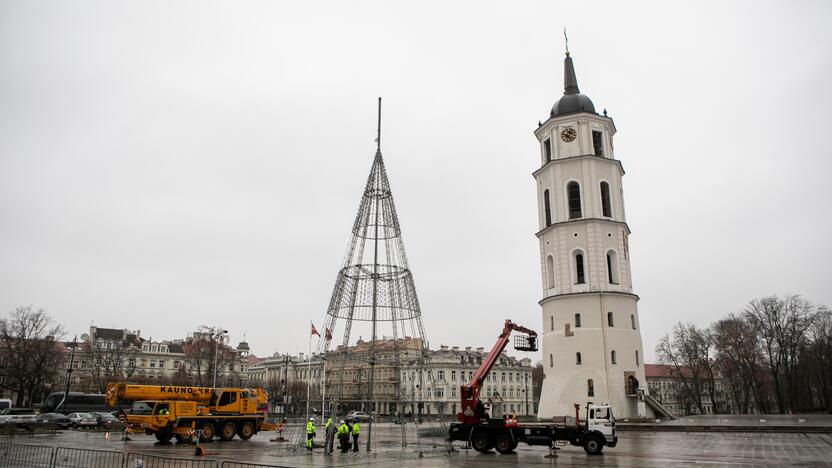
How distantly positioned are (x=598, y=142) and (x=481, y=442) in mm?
30444

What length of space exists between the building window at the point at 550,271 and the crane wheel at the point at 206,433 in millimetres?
27041

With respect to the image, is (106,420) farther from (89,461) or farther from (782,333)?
(782,333)

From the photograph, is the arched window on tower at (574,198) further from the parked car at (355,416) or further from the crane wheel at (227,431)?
the crane wheel at (227,431)

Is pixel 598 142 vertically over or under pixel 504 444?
over

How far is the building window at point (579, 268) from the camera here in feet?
142

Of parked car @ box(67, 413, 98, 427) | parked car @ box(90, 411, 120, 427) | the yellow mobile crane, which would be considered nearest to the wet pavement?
the yellow mobile crane

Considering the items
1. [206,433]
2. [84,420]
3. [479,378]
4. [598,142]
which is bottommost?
[84,420]

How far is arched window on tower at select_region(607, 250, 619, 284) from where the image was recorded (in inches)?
1709

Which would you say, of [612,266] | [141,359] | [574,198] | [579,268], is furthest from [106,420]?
[141,359]

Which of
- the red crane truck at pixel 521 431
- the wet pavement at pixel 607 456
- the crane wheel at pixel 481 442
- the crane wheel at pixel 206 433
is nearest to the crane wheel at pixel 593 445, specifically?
the red crane truck at pixel 521 431

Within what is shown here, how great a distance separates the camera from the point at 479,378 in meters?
26.5

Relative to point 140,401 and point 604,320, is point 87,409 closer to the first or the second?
point 140,401

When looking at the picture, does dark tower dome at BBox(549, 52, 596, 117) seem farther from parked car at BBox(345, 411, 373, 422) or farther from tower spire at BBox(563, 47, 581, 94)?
parked car at BBox(345, 411, 373, 422)

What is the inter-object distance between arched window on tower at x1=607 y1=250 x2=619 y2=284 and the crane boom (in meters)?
15.3
